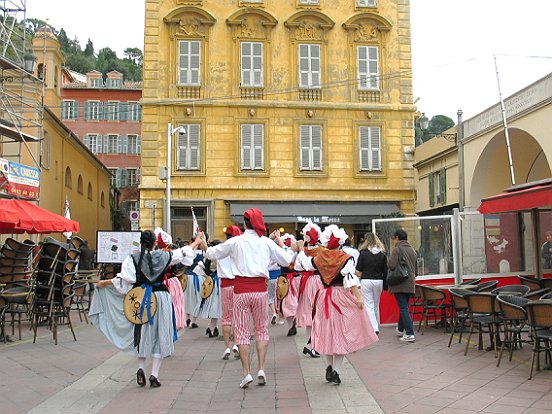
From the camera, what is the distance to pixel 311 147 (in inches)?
1054

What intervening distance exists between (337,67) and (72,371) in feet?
69.7

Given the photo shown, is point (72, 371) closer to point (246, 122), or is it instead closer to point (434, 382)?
point (434, 382)

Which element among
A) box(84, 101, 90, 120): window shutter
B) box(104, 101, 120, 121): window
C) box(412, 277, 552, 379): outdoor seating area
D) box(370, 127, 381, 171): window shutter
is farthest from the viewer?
box(104, 101, 120, 121): window

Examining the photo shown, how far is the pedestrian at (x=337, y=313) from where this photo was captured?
23.9 ft

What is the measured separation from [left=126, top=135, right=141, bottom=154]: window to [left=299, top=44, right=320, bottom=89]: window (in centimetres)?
2922

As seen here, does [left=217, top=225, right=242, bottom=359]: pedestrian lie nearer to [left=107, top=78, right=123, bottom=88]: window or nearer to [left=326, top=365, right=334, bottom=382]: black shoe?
[left=326, top=365, right=334, bottom=382]: black shoe

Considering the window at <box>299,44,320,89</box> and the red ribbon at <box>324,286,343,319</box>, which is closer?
the red ribbon at <box>324,286,343,319</box>

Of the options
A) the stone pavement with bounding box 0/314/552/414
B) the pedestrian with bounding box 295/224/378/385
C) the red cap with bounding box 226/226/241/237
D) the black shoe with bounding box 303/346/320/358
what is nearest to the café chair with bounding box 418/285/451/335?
the stone pavement with bounding box 0/314/552/414

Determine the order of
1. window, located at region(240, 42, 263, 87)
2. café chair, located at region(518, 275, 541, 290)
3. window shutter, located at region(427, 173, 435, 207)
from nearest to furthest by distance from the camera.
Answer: café chair, located at region(518, 275, 541, 290), window, located at region(240, 42, 263, 87), window shutter, located at region(427, 173, 435, 207)

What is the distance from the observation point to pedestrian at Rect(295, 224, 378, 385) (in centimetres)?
728

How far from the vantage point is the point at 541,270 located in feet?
42.0

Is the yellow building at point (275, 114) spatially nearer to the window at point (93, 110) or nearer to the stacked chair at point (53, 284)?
the stacked chair at point (53, 284)

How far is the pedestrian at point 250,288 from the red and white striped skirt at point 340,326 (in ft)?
2.10

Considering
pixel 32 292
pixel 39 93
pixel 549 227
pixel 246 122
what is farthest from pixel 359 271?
pixel 39 93
